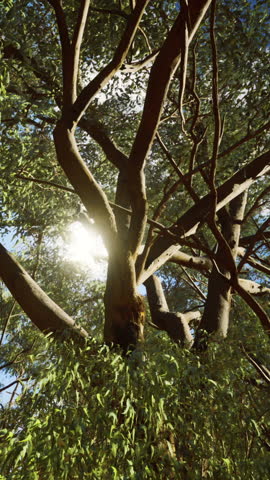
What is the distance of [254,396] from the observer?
3844 millimetres

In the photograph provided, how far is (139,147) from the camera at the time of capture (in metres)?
3.89

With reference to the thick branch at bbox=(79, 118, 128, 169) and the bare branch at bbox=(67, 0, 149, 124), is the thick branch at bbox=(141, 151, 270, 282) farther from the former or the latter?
the bare branch at bbox=(67, 0, 149, 124)

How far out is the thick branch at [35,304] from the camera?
4410 millimetres

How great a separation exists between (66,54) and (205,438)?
416 centimetres

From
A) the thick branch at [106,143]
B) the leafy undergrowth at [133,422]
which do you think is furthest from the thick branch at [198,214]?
the leafy undergrowth at [133,422]

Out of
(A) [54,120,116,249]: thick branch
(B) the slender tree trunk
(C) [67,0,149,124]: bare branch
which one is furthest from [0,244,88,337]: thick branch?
(C) [67,0,149,124]: bare branch

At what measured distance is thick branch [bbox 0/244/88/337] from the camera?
4.41m

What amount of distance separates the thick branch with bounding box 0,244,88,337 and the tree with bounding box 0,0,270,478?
0.05 ft

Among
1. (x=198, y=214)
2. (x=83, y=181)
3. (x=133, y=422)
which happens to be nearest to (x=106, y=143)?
(x=198, y=214)

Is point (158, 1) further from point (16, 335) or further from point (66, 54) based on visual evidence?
point (16, 335)

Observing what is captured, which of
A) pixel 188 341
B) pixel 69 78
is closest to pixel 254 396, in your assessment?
pixel 188 341

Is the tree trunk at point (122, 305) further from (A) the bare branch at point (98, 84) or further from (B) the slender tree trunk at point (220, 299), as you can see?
(A) the bare branch at point (98, 84)

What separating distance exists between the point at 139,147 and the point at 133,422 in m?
2.81

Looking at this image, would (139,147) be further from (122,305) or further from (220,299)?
(220,299)
